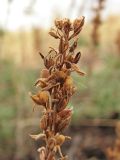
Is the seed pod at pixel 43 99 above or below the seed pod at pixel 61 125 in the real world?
above

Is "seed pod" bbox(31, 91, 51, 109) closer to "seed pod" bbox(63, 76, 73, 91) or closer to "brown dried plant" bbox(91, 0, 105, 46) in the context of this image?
"seed pod" bbox(63, 76, 73, 91)

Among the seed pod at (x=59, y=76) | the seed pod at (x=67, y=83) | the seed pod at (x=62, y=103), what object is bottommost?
the seed pod at (x=62, y=103)

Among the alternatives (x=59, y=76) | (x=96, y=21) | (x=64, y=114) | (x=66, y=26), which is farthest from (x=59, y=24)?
(x=96, y=21)

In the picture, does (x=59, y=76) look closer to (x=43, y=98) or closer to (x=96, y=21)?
(x=43, y=98)

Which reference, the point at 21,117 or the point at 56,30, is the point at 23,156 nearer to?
the point at 21,117

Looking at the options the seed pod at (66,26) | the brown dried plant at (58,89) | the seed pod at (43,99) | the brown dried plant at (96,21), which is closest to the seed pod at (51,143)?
the brown dried plant at (58,89)

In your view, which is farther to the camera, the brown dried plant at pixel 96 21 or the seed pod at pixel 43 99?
the brown dried plant at pixel 96 21

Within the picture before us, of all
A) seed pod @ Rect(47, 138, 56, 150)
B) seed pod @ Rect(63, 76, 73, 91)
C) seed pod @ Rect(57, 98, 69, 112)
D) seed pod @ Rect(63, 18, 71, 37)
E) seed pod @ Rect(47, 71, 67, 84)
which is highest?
seed pod @ Rect(63, 18, 71, 37)

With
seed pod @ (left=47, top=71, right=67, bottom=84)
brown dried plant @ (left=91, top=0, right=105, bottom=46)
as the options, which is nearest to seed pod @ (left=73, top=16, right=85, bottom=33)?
seed pod @ (left=47, top=71, right=67, bottom=84)

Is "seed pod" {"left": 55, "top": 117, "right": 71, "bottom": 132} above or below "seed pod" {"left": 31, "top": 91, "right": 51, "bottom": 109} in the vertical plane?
below

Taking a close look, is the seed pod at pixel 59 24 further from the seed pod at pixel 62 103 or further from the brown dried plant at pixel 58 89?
the seed pod at pixel 62 103

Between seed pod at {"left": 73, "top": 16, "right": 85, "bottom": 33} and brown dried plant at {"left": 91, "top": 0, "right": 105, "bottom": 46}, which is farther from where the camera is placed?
brown dried plant at {"left": 91, "top": 0, "right": 105, "bottom": 46}
